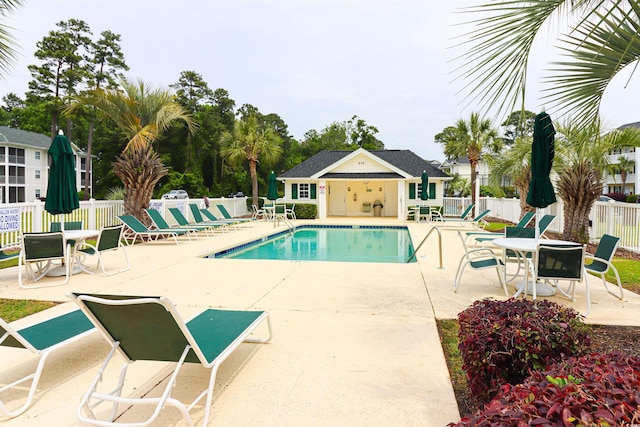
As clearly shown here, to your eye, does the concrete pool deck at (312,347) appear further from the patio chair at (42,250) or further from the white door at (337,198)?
the white door at (337,198)

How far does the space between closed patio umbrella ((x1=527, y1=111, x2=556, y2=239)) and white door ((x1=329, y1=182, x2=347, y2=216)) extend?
21.2m

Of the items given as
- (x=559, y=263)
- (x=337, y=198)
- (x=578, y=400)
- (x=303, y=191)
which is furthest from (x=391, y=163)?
(x=578, y=400)

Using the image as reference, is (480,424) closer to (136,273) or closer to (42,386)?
(42,386)

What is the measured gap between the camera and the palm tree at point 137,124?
503 inches

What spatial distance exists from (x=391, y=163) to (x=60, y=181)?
2206 centimetres

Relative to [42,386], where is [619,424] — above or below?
above

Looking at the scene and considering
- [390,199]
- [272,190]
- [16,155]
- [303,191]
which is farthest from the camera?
[16,155]

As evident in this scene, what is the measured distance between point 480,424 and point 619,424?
0.45 m

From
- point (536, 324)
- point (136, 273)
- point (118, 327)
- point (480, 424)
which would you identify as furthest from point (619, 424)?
point (136, 273)

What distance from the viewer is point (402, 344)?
13.3 feet

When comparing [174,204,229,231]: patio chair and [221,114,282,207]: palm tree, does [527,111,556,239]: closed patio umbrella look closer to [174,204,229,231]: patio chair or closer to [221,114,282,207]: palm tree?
[174,204,229,231]: patio chair

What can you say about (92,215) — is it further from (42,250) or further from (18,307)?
(18,307)

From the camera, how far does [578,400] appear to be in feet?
4.65

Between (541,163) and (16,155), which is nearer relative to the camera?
(541,163)
